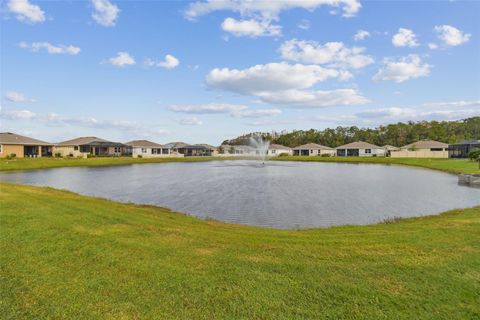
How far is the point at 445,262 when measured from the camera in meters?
5.94

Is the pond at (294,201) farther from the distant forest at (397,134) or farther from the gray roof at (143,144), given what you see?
the distant forest at (397,134)

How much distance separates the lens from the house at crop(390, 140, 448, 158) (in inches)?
2756

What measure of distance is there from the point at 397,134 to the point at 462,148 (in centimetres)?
3063

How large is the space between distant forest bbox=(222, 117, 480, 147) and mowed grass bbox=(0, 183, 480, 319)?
9129 cm

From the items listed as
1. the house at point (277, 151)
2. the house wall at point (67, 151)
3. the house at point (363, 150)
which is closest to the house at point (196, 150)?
the house at point (277, 151)

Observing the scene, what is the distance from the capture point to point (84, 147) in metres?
66.9

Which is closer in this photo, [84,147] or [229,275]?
[229,275]

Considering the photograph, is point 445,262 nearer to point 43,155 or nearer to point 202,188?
point 202,188

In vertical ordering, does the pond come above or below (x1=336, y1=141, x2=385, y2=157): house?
below

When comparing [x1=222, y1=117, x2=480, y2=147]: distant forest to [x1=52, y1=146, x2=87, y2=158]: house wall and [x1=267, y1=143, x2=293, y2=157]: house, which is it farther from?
[x1=52, y1=146, x2=87, y2=158]: house wall

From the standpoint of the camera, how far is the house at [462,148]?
62375 millimetres

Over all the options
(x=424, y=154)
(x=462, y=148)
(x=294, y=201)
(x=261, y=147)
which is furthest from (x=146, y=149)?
(x=462, y=148)

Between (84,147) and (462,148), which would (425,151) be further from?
(84,147)

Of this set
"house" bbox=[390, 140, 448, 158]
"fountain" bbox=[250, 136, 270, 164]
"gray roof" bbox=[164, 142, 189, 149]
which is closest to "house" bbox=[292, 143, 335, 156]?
"fountain" bbox=[250, 136, 270, 164]
